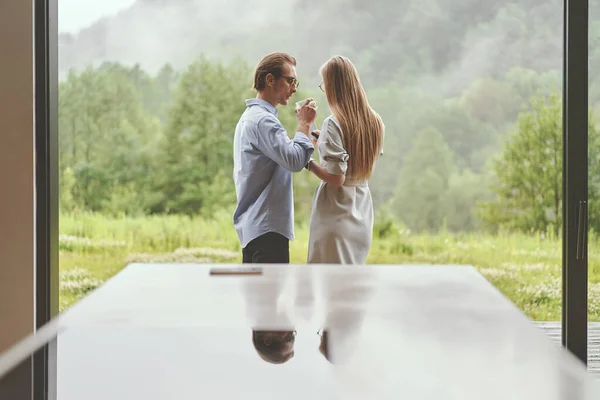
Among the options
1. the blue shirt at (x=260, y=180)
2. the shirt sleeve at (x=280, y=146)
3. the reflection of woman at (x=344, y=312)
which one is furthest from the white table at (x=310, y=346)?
the blue shirt at (x=260, y=180)

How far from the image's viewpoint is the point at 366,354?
35.7 inches

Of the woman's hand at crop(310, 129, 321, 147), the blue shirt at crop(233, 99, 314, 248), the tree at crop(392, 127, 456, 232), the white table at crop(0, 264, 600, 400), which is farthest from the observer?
the tree at crop(392, 127, 456, 232)

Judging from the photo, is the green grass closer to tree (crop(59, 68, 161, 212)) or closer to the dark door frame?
tree (crop(59, 68, 161, 212))

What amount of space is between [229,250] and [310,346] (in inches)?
142

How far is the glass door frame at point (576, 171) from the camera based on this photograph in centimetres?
319

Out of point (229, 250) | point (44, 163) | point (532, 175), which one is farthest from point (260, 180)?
point (532, 175)

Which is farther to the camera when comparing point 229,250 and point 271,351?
point 229,250

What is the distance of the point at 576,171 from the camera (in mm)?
3201

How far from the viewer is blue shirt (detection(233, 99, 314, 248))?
10.8 ft

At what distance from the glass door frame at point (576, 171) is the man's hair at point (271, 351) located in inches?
99.3

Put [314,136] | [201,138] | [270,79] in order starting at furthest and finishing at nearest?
1. [201,138]
2. [314,136]
3. [270,79]

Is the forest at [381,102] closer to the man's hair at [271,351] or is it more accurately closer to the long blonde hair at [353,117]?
the long blonde hair at [353,117]

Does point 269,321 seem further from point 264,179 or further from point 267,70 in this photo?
point 267,70

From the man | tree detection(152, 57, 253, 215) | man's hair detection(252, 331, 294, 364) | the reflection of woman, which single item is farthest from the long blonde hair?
man's hair detection(252, 331, 294, 364)
